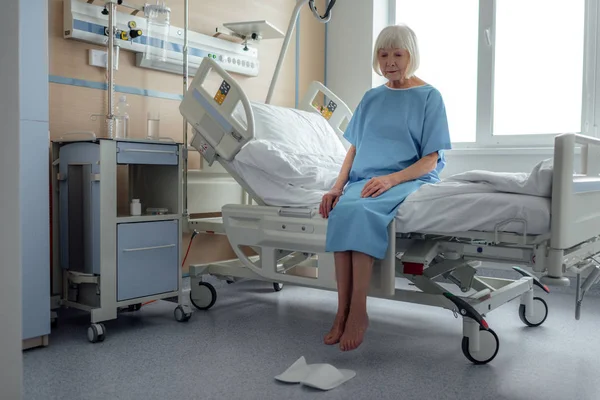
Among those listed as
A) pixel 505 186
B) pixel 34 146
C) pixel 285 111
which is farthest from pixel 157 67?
pixel 505 186

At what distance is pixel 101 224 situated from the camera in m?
2.44

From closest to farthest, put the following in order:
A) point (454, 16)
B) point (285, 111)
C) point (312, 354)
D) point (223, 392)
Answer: point (223, 392), point (312, 354), point (285, 111), point (454, 16)

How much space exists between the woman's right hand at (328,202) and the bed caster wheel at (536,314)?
45.6 inches

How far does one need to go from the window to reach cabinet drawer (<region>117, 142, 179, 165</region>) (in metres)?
2.32

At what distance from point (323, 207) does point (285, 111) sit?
0.97m

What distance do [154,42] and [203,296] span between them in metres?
1.48

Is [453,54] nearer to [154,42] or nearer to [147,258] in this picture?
[154,42]

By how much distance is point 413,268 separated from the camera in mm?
2174

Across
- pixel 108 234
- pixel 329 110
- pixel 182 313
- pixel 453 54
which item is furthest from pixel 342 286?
pixel 453 54

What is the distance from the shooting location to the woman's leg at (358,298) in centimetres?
207

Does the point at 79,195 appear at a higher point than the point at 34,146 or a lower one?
lower

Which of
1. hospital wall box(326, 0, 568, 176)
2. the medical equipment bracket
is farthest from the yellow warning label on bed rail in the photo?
hospital wall box(326, 0, 568, 176)

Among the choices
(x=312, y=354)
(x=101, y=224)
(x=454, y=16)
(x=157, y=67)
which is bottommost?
(x=312, y=354)

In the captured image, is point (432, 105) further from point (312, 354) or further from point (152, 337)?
point (152, 337)
